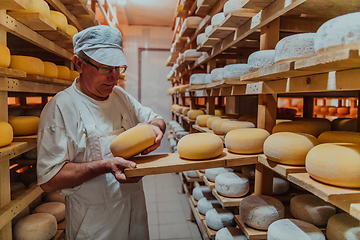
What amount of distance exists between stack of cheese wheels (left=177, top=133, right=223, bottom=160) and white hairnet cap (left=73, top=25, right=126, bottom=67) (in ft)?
1.80

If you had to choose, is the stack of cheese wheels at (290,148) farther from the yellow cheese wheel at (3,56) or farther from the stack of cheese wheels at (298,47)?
the yellow cheese wheel at (3,56)

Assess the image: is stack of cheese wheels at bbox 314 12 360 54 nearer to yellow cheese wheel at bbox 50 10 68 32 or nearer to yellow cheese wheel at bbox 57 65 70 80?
yellow cheese wheel at bbox 50 10 68 32

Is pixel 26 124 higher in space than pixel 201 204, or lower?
higher

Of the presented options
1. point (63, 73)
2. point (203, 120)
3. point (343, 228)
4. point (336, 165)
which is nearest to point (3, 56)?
point (63, 73)

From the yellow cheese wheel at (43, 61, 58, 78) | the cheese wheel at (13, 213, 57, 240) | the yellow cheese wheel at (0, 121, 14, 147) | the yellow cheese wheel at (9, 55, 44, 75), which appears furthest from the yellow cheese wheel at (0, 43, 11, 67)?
the cheese wheel at (13, 213, 57, 240)

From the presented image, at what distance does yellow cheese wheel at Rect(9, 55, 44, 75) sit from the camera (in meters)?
1.49

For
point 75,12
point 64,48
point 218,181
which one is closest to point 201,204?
point 218,181

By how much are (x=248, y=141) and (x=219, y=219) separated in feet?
3.14

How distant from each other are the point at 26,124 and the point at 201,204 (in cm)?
162

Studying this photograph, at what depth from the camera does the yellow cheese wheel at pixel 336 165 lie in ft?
2.58

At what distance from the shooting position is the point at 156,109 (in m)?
6.38

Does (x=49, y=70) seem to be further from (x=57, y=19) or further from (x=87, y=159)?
(x=87, y=159)

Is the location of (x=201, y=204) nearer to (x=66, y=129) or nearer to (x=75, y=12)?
(x=66, y=129)

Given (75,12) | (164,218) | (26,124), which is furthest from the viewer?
(164,218)
